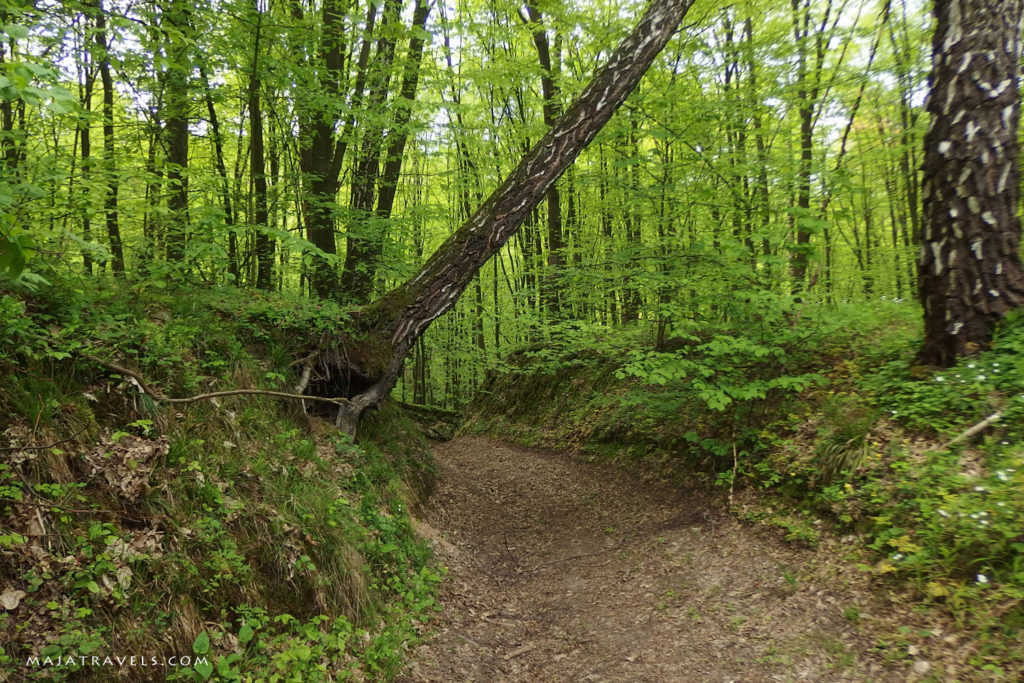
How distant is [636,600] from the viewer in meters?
5.45

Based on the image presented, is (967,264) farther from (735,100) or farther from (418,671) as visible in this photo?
(418,671)

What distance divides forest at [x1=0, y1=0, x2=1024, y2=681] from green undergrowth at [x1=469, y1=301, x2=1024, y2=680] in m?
0.03

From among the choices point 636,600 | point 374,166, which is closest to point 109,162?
point 374,166

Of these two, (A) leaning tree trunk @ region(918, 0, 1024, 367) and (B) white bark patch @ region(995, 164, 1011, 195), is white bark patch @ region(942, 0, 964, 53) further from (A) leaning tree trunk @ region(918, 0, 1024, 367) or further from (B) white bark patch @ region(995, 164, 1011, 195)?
(B) white bark patch @ region(995, 164, 1011, 195)

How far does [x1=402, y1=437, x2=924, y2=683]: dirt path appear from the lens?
13.6 ft

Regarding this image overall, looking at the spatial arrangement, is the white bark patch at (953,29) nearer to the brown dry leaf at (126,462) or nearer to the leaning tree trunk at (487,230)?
the leaning tree trunk at (487,230)

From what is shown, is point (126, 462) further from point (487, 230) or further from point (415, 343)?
point (487, 230)

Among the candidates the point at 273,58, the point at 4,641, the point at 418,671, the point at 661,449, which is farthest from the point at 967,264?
the point at 273,58

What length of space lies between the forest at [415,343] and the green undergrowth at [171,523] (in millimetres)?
23

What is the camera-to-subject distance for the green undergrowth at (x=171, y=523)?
270 cm

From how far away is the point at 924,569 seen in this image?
4.03 m

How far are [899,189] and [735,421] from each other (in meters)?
9.07

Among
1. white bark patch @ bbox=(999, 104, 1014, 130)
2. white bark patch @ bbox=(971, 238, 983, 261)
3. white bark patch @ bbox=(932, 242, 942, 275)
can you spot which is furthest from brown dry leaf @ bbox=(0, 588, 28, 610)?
white bark patch @ bbox=(999, 104, 1014, 130)

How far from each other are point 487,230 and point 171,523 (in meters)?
4.87
